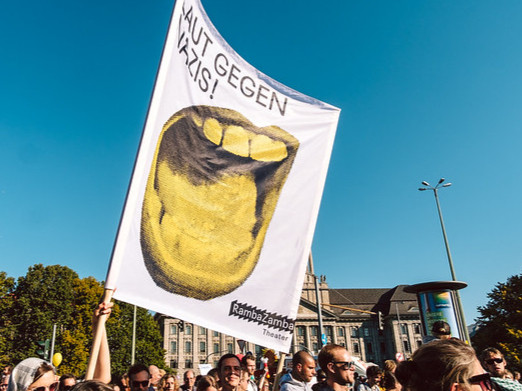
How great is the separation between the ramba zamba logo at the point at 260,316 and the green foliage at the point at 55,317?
40418 mm

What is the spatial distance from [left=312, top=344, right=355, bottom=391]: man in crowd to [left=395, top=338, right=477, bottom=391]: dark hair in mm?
2816

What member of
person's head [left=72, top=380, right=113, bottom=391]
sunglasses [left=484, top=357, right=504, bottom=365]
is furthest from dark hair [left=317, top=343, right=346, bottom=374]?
person's head [left=72, top=380, right=113, bottom=391]

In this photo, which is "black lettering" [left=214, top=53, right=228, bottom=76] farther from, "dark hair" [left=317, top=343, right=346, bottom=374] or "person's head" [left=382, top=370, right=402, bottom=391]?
"person's head" [left=382, top=370, right=402, bottom=391]

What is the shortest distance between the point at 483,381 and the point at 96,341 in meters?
2.00

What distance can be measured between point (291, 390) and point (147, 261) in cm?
341

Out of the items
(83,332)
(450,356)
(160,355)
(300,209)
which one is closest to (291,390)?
(300,209)

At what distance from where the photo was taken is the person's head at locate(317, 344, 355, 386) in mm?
4289

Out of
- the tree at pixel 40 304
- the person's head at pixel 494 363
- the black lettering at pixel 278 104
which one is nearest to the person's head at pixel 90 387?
the black lettering at pixel 278 104

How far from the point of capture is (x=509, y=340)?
34688mm

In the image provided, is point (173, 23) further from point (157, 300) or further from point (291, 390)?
point (291, 390)

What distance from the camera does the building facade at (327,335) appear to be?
77188 millimetres

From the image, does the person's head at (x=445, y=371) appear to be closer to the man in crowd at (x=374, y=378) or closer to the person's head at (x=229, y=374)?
the person's head at (x=229, y=374)

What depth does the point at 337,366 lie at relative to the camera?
14.3 feet

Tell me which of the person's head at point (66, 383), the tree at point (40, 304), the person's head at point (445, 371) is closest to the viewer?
the person's head at point (445, 371)
